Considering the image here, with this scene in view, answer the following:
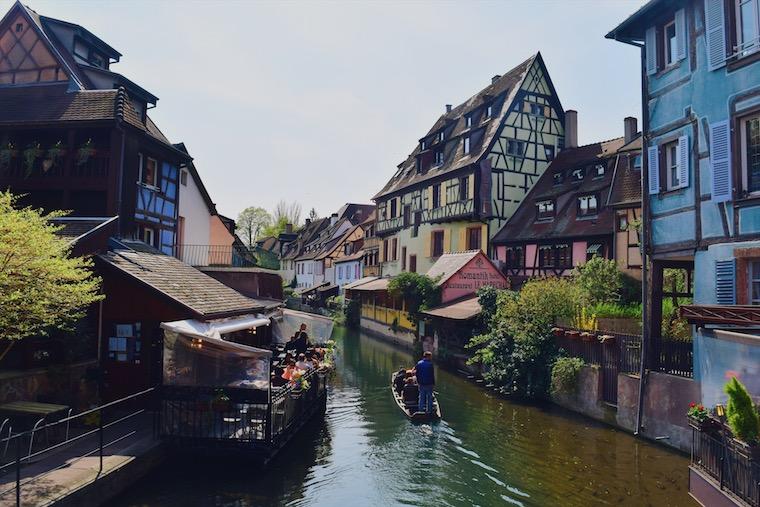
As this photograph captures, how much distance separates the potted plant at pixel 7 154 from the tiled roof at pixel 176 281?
187 inches

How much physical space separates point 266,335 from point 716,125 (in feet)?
52.6

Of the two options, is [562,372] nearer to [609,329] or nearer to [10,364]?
[609,329]

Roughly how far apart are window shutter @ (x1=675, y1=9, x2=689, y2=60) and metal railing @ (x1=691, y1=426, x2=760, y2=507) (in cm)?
877

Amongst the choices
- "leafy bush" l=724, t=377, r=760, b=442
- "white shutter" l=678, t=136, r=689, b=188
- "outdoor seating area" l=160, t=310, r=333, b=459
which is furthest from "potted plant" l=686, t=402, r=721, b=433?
"outdoor seating area" l=160, t=310, r=333, b=459

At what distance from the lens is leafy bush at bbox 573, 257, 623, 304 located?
18594 millimetres

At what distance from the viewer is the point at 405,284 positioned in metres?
29.5

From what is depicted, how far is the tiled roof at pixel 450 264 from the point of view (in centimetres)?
2848

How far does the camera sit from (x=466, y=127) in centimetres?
3616

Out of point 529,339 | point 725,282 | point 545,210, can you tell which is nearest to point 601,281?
point 529,339

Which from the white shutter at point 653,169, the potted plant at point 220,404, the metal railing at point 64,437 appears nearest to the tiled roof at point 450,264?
the white shutter at point 653,169

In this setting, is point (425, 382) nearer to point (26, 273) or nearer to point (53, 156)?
point (26, 273)

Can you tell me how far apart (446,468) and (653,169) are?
8888 mm

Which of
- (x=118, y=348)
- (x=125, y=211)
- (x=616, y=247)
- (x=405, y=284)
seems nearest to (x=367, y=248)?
(x=405, y=284)

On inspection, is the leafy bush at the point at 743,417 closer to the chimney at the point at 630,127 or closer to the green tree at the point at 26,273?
the green tree at the point at 26,273
